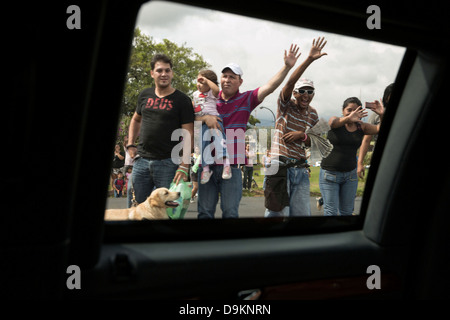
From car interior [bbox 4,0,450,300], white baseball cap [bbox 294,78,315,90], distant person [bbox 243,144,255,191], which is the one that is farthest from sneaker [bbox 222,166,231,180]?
car interior [bbox 4,0,450,300]

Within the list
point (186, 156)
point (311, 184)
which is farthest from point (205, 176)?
point (311, 184)

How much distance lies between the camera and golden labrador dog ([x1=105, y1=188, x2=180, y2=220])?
5.35 ft

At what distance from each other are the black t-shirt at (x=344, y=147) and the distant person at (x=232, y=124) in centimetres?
53

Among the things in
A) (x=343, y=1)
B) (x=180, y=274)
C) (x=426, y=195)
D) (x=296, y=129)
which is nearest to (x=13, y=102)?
(x=180, y=274)

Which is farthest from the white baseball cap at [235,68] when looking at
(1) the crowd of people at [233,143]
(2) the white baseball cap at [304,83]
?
(2) the white baseball cap at [304,83]

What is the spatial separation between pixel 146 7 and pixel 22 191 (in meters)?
0.69

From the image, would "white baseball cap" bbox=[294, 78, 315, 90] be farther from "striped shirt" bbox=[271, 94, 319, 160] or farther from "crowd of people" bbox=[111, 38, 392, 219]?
"striped shirt" bbox=[271, 94, 319, 160]

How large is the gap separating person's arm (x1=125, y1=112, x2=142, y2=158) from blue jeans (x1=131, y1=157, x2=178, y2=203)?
0.10 m

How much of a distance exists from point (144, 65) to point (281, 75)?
0.77m

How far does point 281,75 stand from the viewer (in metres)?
2.21

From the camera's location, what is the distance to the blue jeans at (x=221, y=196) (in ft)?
6.20

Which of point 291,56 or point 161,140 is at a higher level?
point 291,56

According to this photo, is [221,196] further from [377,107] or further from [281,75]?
[377,107]

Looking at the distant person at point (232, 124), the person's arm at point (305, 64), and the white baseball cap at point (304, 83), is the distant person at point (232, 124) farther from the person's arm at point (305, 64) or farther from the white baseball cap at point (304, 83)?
the white baseball cap at point (304, 83)
